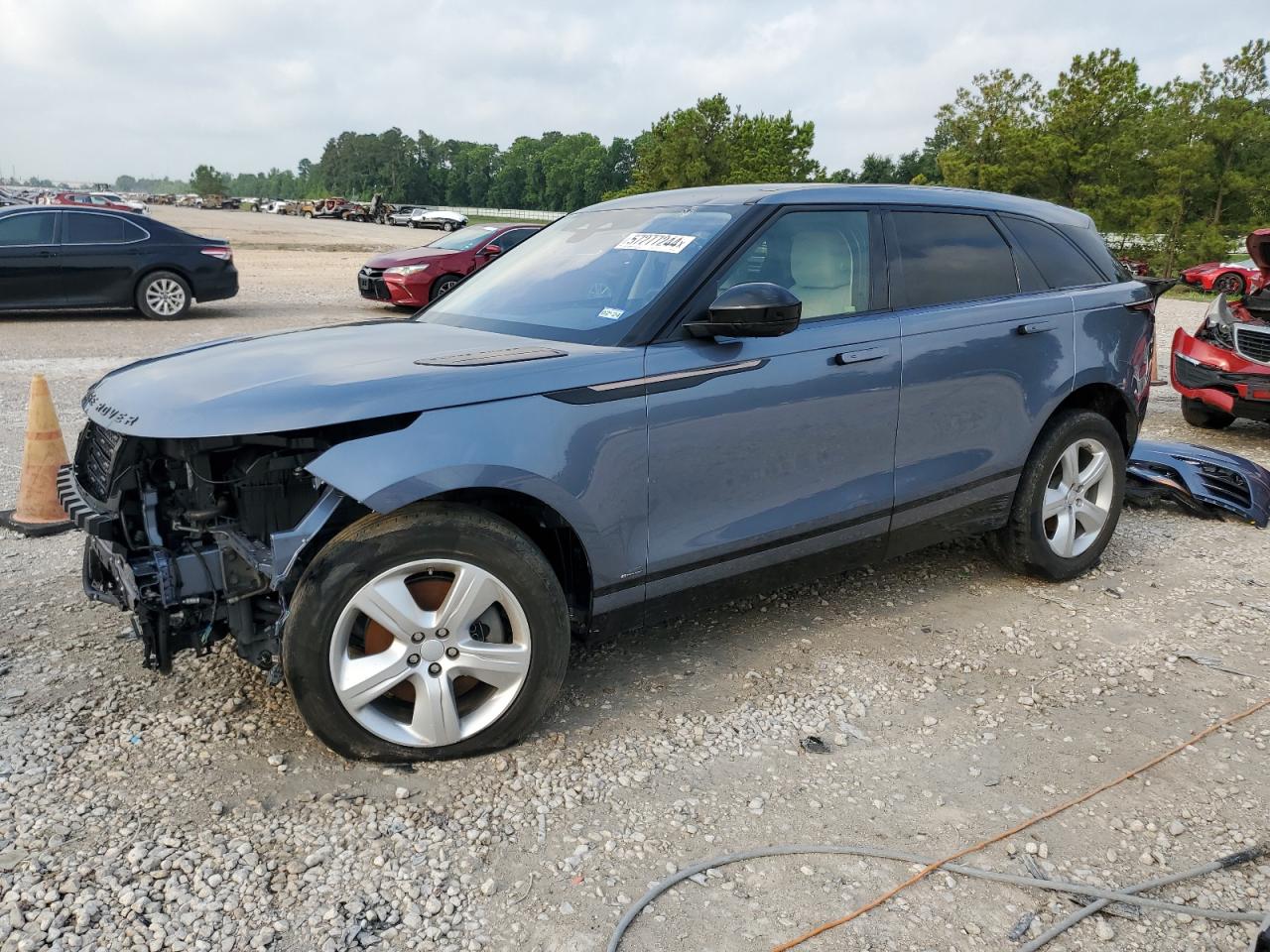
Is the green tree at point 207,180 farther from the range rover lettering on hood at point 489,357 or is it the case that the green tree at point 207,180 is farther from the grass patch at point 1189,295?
the range rover lettering on hood at point 489,357

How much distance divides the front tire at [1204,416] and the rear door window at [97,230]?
12.5m

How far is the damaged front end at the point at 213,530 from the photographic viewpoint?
288 centimetres

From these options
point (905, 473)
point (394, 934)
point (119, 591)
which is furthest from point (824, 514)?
point (119, 591)

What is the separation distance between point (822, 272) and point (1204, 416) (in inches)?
244

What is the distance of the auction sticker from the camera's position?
3.66m

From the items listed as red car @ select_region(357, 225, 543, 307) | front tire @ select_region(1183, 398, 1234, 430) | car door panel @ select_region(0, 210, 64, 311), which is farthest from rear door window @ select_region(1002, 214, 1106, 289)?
car door panel @ select_region(0, 210, 64, 311)

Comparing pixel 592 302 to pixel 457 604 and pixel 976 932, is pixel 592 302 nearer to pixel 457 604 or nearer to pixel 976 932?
pixel 457 604

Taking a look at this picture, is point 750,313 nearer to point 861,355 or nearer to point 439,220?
point 861,355

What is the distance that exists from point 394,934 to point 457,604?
900 millimetres

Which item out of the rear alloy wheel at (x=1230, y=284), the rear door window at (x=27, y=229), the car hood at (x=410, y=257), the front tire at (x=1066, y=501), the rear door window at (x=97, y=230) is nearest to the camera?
the front tire at (x=1066, y=501)

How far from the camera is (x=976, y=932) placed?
2.43 m

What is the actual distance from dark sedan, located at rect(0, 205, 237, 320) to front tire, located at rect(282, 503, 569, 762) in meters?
12.2

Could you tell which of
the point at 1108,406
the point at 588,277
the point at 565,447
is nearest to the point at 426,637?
the point at 565,447

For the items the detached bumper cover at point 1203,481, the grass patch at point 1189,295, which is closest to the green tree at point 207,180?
the grass patch at point 1189,295
